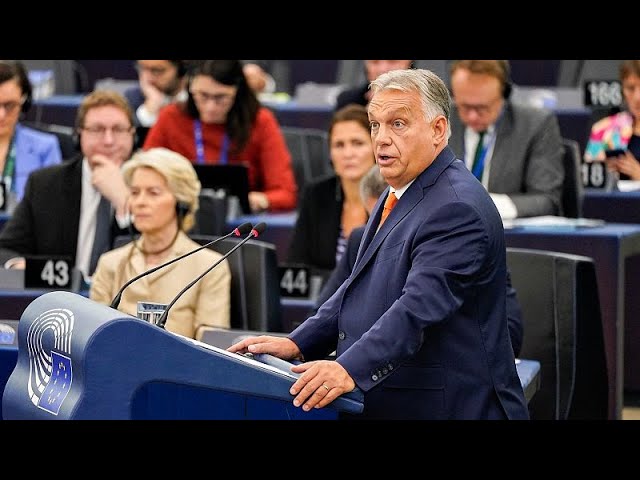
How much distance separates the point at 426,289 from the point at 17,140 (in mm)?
3801

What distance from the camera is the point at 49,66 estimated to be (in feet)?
32.3

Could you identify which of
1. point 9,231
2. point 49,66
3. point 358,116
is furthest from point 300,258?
point 49,66

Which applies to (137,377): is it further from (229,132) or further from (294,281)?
(229,132)

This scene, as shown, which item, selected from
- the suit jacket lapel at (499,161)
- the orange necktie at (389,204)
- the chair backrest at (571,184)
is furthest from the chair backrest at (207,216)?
the orange necktie at (389,204)

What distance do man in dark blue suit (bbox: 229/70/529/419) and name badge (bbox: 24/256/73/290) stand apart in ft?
6.06

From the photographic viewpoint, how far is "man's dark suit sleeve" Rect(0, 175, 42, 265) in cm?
519

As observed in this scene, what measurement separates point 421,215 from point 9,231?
9.29ft

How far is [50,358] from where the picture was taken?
2.55 metres

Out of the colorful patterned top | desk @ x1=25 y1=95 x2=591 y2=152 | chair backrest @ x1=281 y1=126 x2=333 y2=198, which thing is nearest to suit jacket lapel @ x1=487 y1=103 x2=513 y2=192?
the colorful patterned top

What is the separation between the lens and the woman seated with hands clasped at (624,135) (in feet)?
19.9

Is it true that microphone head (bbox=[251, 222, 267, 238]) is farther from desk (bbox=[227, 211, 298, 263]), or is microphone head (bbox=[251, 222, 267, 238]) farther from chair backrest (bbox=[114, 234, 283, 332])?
desk (bbox=[227, 211, 298, 263])

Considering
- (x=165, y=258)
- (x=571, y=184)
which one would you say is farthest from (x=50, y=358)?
(x=571, y=184)

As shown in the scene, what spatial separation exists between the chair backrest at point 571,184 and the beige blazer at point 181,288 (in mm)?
1826
